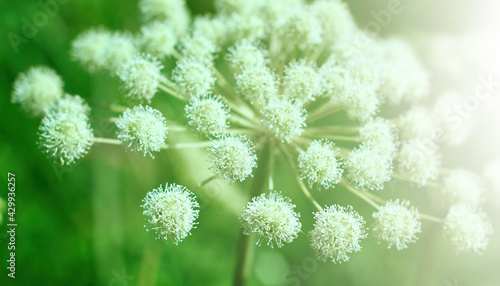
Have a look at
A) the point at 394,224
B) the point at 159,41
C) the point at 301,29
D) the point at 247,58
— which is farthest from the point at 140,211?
the point at 394,224

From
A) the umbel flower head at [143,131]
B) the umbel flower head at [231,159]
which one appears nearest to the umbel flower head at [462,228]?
the umbel flower head at [231,159]

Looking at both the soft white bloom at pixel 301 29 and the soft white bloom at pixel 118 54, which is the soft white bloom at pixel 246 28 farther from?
the soft white bloom at pixel 118 54

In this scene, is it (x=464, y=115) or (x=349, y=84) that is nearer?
(x=349, y=84)

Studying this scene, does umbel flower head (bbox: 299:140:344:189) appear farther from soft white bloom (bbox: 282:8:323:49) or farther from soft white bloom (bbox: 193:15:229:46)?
soft white bloom (bbox: 193:15:229:46)

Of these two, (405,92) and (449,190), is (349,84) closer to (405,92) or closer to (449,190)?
(405,92)

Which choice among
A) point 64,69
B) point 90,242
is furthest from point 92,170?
point 64,69

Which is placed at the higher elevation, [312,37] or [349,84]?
[312,37]

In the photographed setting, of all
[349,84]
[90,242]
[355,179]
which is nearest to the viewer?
[355,179]
